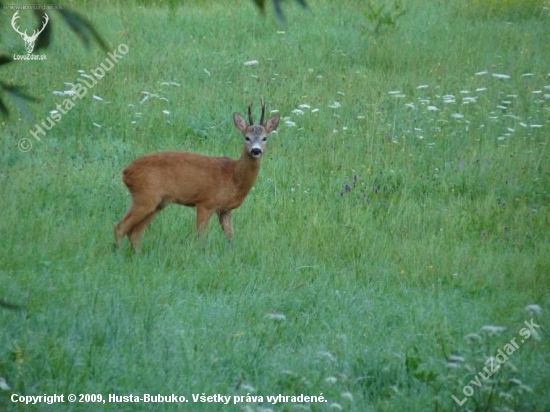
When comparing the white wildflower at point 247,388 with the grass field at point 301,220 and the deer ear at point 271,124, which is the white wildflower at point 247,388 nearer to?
the grass field at point 301,220

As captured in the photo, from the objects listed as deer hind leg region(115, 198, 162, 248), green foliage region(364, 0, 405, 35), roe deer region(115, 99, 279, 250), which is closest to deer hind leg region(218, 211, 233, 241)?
roe deer region(115, 99, 279, 250)

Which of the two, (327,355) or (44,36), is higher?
(44,36)

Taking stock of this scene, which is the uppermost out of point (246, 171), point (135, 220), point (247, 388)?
point (247, 388)

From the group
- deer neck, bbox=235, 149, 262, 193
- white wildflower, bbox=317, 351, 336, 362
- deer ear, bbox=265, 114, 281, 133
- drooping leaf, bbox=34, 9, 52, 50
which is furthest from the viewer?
deer ear, bbox=265, 114, 281, 133

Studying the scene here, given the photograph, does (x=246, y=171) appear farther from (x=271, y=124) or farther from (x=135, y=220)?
(x=135, y=220)

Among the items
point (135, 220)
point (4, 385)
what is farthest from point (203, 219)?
point (4, 385)

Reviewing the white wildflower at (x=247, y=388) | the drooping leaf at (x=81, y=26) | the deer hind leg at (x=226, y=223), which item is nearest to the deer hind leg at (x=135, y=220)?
the deer hind leg at (x=226, y=223)

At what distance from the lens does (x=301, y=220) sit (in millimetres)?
9469

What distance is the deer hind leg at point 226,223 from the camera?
9180 mm

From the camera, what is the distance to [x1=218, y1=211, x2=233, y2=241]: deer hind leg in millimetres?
9180

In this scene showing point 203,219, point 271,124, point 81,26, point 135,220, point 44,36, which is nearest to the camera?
point 81,26

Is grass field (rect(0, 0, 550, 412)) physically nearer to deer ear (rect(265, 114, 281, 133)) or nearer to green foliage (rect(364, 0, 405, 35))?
green foliage (rect(364, 0, 405, 35))

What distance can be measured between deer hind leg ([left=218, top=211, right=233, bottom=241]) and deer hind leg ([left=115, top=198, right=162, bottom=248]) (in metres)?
0.71

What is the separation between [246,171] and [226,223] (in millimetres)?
583
